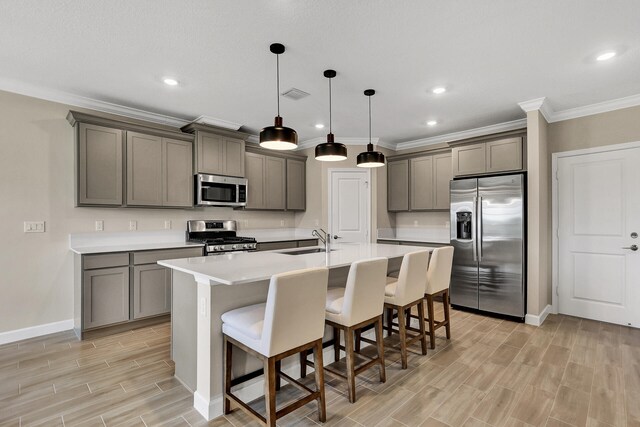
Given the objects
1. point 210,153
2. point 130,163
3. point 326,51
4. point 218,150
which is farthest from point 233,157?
point 326,51

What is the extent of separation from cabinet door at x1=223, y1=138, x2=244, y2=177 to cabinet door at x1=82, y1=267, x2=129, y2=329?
1872 millimetres

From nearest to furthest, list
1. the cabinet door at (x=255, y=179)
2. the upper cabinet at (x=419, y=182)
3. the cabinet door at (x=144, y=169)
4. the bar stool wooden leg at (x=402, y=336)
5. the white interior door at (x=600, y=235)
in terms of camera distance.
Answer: the bar stool wooden leg at (x=402, y=336), the white interior door at (x=600, y=235), the cabinet door at (x=144, y=169), the cabinet door at (x=255, y=179), the upper cabinet at (x=419, y=182)

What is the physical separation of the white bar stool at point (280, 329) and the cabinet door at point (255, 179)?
127 inches

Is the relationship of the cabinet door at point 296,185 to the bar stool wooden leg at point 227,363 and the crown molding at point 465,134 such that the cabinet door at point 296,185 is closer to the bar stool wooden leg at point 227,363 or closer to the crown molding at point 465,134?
the crown molding at point 465,134

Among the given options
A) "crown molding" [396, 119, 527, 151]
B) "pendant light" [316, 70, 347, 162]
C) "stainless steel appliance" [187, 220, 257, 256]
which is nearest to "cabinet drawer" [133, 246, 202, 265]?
"stainless steel appliance" [187, 220, 257, 256]

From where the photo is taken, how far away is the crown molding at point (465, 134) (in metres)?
4.46

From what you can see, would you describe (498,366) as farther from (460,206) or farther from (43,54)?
(43,54)

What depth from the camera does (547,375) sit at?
2.55m

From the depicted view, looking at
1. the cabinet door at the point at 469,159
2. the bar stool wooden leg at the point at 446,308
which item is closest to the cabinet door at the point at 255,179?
the cabinet door at the point at 469,159

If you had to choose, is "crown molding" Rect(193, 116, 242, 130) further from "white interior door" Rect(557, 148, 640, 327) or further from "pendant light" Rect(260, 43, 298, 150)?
"white interior door" Rect(557, 148, 640, 327)

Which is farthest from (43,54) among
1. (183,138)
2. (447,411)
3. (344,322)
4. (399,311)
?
(447,411)

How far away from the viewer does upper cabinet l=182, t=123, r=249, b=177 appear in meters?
4.34

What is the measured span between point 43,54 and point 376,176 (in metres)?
4.46

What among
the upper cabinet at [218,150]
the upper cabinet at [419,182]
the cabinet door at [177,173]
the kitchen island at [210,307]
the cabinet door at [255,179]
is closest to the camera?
the kitchen island at [210,307]
